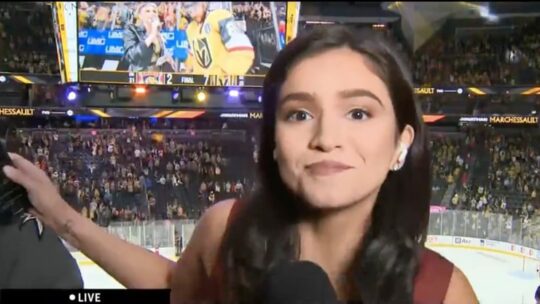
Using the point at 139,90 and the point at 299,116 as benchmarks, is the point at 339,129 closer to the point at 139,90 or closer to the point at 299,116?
the point at 299,116

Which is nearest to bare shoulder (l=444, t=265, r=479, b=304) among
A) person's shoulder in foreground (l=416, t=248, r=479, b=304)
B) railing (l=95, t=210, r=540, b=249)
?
person's shoulder in foreground (l=416, t=248, r=479, b=304)

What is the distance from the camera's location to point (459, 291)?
1.43m

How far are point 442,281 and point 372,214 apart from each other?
0.77 feet

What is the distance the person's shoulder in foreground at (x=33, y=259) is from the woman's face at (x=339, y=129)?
2.06 ft

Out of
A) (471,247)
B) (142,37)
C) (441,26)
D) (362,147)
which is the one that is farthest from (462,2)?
(142,37)

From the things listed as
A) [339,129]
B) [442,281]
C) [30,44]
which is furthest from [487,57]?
[30,44]

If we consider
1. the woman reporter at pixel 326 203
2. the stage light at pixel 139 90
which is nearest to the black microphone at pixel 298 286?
the woman reporter at pixel 326 203

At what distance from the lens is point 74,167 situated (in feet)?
4.87

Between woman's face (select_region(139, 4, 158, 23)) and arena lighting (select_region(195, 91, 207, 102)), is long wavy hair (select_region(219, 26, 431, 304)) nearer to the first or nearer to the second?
arena lighting (select_region(195, 91, 207, 102))

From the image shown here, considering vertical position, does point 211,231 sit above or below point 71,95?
below

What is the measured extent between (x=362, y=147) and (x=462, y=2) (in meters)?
0.52

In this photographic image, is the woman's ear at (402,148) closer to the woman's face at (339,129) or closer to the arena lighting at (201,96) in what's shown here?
the woman's face at (339,129)

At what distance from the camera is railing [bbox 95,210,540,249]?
4.90 ft

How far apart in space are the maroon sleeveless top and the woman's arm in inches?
4.4
